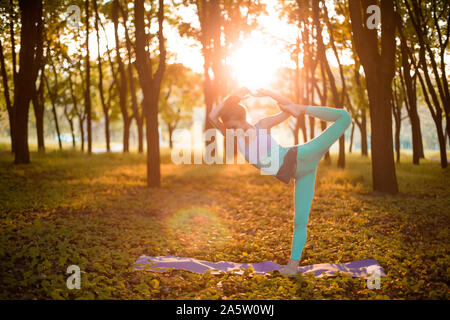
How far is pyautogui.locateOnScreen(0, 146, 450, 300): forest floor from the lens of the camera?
185 inches

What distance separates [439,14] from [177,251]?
1826 centimetres

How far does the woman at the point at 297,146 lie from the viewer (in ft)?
15.3

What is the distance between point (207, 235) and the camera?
317 inches

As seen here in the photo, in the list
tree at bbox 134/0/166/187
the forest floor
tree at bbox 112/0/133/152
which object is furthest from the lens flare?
the forest floor

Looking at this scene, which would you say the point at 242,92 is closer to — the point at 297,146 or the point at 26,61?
the point at 297,146

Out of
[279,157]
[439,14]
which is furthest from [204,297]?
[439,14]

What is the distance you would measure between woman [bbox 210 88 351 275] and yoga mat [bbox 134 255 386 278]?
81 centimetres

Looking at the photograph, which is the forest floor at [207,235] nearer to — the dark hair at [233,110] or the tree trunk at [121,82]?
the dark hair at [233,110]

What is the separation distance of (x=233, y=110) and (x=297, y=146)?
3.63 feet

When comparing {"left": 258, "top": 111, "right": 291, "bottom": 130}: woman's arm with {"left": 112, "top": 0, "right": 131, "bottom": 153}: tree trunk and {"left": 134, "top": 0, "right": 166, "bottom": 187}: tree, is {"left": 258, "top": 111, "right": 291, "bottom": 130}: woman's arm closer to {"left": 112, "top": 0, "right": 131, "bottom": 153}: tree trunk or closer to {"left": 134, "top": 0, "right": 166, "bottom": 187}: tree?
{"left": 134, "top": 0, "right": 166, "bottom": 187}: tree

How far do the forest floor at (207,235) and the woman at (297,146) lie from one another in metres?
1.26

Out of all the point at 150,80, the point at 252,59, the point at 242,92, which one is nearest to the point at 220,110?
the point at 242,92

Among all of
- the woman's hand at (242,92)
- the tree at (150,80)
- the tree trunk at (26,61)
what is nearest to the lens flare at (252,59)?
the tree at (150,80)

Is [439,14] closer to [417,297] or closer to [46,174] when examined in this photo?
[417,297]
